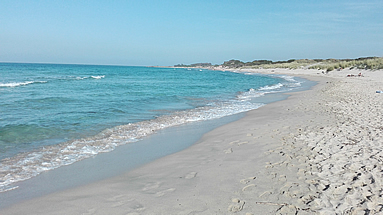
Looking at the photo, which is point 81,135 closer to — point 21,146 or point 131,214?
point 21,146

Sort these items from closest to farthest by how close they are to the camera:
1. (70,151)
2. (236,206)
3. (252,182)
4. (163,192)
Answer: (236,206)
(163,192)
(252,182)
(70,151)

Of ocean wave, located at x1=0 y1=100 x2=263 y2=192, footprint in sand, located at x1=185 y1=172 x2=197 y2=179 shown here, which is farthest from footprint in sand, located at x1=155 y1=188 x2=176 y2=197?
ocean wave, located at x1=0 y1=100 x2=263 y2=192

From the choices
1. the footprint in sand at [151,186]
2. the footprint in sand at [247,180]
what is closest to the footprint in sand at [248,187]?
the footprint in sand at [247,180]

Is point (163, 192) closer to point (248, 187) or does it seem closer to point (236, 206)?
point (236, 206)

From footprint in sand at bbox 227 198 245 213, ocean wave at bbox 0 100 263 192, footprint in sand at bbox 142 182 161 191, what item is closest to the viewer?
footprint in sand at bbox 227 198 245 213

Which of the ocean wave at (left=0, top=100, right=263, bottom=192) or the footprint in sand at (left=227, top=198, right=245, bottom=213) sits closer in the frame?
the footprint in sand at (left=227, top=198, right=245, bottom=213)

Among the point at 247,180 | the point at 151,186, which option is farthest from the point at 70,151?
the point at 247,180

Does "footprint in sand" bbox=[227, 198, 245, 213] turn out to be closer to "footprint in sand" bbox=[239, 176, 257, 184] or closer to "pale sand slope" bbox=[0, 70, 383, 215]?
"pale sand slope" bbox=[0, 70, 383, 215]

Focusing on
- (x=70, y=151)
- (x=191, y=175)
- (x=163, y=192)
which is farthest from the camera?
(x=70, y=151)

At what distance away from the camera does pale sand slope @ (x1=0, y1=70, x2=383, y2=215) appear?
10.5 ft

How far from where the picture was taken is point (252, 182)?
3861 millimetres

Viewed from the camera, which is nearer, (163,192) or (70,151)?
(163,192)

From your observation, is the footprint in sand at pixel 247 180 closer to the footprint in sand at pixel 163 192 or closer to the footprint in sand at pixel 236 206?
the footprint in sand at pixel 236 206

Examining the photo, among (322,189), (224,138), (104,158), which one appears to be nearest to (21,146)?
(104,158)
